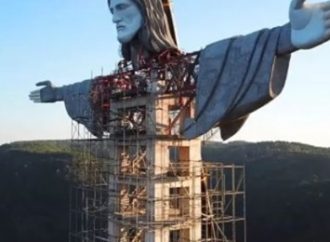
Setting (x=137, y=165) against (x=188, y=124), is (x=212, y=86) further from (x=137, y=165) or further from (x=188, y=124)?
(x=137, y=165)

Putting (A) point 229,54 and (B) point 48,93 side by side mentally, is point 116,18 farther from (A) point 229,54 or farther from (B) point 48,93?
(B) point 48,93

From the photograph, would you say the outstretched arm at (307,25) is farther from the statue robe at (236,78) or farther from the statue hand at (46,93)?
the statue hand at (46,93)

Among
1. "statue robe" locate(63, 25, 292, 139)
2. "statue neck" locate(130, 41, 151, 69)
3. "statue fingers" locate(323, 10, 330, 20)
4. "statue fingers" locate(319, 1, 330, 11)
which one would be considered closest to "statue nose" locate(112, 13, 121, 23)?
"statue neck" locate(130, 41, 151, 69)

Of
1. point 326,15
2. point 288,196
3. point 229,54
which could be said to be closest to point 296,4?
point 326,15

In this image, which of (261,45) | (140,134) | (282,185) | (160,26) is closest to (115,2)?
(160,26)

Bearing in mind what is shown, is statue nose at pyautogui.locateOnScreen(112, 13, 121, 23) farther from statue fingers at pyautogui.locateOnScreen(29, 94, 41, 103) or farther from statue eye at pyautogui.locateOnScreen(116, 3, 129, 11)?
statue fingers at pyautogui.locateOnScreen(29, 94, 41, 103)

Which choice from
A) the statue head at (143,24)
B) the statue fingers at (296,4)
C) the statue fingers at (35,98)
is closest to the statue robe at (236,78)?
the statue fingers at (296,4)

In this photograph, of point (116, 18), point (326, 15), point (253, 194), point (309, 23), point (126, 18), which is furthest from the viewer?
point (253, 194)
